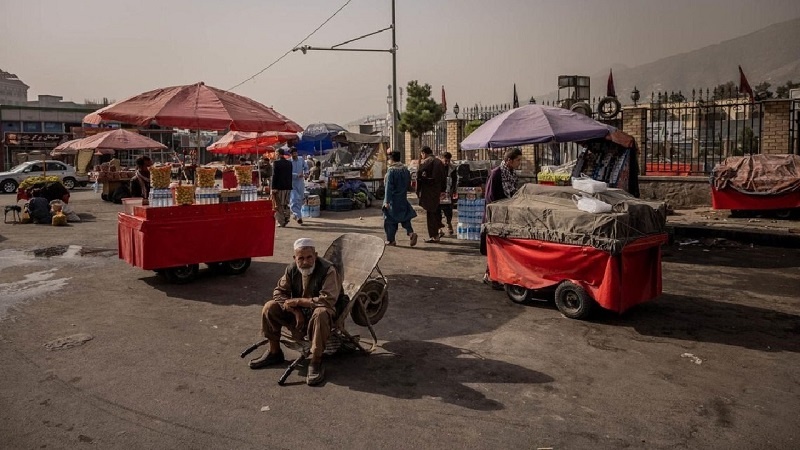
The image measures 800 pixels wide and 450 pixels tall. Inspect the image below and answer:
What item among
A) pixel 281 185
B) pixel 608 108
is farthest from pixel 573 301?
pixel 608 108

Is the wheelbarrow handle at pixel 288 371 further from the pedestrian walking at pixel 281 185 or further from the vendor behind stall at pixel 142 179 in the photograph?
the pedestrian walking at pixel 281 185

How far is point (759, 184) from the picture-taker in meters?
13.4

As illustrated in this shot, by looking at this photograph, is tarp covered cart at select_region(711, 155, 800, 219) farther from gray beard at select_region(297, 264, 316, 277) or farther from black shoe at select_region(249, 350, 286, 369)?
black shoe at select_region(249, 350, 286, 369)

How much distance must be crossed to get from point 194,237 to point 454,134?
16.7 meters

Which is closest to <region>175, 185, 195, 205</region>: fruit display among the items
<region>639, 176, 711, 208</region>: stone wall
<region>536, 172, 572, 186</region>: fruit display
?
<region>536, 172, 572, 186</region>: fruit display

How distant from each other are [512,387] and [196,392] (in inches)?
102

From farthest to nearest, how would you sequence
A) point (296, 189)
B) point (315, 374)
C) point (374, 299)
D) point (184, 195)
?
1. point (296, 189)
2. point (184, 195)
3. point (374, 299)
4. point (315, 374)

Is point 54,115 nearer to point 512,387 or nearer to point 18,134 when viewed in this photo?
point 18,134

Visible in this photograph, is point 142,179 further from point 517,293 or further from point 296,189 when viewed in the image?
point 517,293

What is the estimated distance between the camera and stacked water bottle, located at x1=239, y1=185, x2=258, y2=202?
30.6 feet

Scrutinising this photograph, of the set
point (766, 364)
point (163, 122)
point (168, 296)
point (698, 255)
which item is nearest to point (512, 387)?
point (766, 364)

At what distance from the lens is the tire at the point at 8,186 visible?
30.1m

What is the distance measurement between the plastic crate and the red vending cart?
9.61 metres

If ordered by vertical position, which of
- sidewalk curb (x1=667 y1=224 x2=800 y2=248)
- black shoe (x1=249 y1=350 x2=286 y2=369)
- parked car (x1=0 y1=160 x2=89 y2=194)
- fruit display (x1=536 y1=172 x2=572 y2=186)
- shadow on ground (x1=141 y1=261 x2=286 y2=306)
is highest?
parked car (x1=0 y1=160 x2=89 y2=194)
